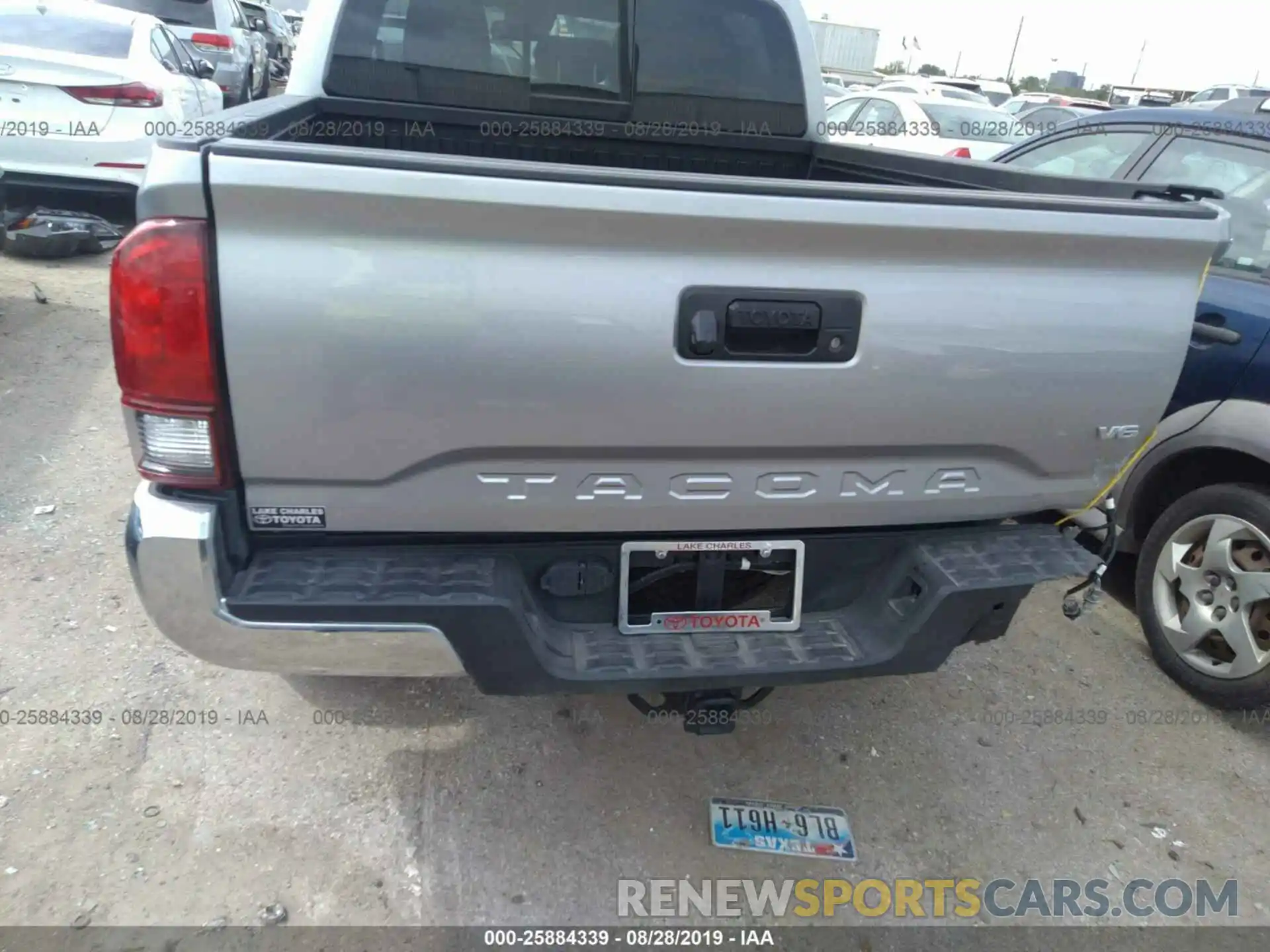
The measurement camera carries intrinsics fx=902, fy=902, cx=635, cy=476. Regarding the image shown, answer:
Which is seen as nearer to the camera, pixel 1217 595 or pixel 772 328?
pixel 772 328

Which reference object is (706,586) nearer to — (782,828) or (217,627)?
(782,828)

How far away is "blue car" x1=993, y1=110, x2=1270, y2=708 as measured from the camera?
2934mm

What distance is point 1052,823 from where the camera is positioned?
8.67 feet

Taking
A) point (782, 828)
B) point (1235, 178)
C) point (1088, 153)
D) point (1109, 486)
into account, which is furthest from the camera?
point (1088, 153)

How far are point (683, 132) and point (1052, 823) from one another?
2835 millimetres

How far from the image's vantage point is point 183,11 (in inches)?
406

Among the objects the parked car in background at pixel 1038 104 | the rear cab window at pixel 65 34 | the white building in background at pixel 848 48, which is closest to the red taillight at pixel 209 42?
the rear cab window at pixel 65 34

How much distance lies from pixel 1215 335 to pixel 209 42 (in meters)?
11.1

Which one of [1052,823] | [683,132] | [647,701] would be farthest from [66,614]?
[1052,823]

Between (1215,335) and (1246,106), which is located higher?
(1246,106)

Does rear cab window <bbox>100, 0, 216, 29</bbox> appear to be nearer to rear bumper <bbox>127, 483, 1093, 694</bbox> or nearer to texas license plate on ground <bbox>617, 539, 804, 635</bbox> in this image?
rear bumper <bbox>127, 483, 1093, 694</bbox>

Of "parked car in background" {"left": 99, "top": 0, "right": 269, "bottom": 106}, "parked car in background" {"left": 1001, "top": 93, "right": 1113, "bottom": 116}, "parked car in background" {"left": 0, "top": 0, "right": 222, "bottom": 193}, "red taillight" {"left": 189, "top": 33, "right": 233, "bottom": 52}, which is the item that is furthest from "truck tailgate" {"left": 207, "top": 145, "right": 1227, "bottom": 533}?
"parked car in background" {"left": 1001, "top": 93, "right": 1113, "bottom": 116}

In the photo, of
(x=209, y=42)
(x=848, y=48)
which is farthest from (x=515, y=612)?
(x=848, y=48)

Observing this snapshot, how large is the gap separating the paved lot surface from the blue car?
0.23 m
